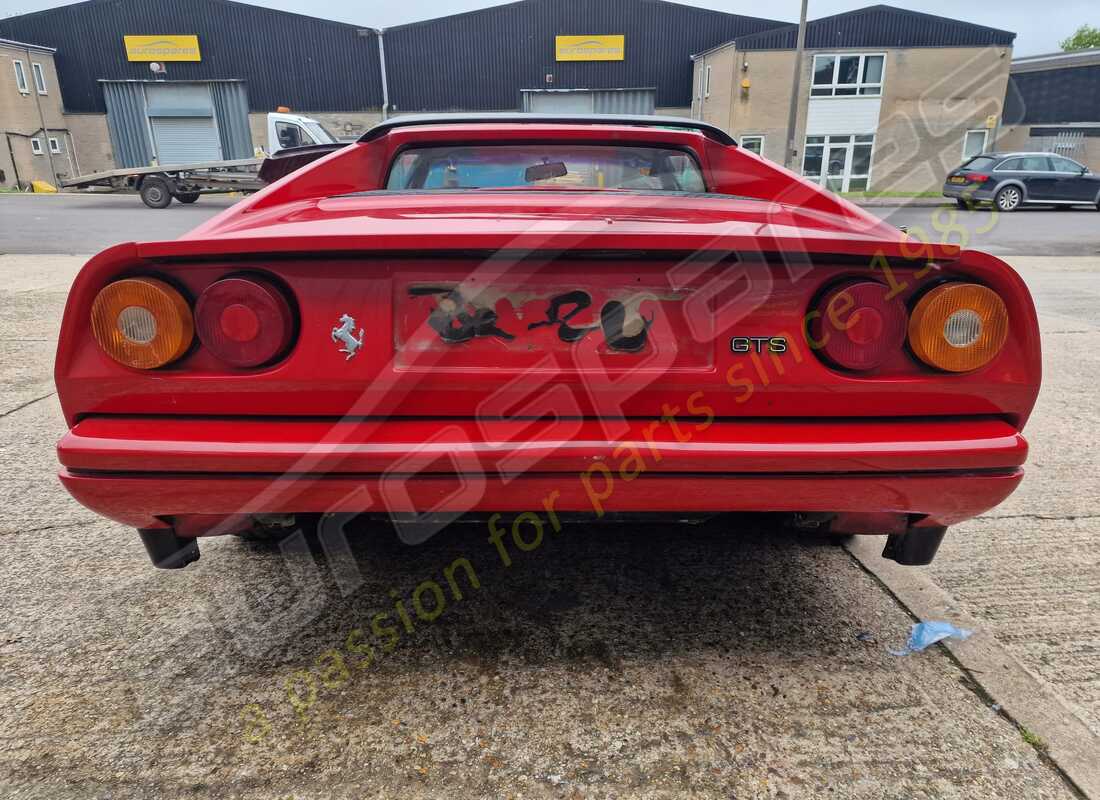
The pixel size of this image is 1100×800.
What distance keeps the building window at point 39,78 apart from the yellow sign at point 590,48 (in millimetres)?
21160

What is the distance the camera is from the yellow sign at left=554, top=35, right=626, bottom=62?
31.1 metres

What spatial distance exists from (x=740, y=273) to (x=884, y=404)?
44 cm

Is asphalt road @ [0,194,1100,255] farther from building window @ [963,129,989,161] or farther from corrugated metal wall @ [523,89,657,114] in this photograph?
corrugated metal wall @ [523,89,657,114]

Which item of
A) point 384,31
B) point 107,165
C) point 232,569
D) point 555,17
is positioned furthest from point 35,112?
point 232,569

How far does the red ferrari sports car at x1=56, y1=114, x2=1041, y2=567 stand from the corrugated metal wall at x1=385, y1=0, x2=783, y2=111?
32703 millimetres

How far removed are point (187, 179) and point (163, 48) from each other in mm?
18406

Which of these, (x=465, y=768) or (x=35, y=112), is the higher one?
(x=35, y=112)

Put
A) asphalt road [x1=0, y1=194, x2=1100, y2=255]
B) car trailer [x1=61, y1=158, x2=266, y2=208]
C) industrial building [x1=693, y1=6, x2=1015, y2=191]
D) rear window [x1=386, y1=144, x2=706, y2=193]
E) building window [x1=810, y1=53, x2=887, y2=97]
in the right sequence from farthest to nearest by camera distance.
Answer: building window [x1=810, y1=53, x2=887, y2=97] → industrial building [x1=693, y1=6, x2=1015, y2=191] → car trailer [x1=61, y1=158, x2=266, y2=208] → asphalt road [x1=0, y1=194, x2=1100, y2=255] → rear window [x1=386, y1=144, x2=706, y2=193]

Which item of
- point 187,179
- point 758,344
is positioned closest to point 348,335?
point 758,344

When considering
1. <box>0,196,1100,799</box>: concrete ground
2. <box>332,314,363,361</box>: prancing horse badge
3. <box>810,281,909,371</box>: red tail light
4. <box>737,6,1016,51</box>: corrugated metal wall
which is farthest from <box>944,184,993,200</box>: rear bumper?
<box>332,314,363,361</box>: prancing horse badge

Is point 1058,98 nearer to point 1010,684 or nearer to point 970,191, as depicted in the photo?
point 970,191

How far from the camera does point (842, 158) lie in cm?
2786

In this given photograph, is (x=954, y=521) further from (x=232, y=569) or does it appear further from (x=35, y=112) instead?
(x=35, y=112)

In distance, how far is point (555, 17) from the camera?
31.0 m
